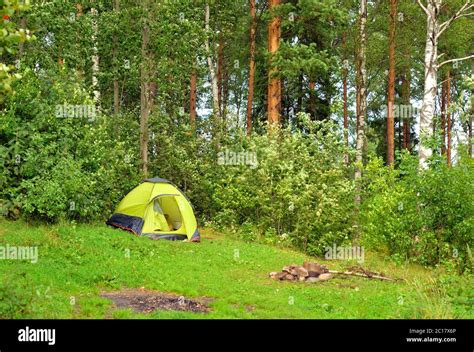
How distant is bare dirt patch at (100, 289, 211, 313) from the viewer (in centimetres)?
1049

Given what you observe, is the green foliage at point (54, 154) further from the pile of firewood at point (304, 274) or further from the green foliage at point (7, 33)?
the green foliage at point (7, 33)

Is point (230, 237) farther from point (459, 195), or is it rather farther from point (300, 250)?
point (459, 195)

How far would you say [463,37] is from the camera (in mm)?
31672

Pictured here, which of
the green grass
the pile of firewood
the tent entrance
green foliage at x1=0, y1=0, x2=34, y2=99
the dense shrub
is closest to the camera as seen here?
green foliage at x1=0, y1=0, x2=34, y2=99

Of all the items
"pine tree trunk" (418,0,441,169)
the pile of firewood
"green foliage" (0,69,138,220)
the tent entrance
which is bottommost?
the pile of firewood

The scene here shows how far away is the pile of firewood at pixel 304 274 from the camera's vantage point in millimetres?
13805

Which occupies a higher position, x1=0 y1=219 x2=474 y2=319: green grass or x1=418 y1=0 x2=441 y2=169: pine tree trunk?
x1=418 y1=0 x2=441 y2=169: pine tree trunk

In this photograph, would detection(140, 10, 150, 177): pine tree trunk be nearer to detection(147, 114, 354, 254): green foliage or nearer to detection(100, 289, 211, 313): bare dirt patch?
detection(147, 114, 354, 254): green foliage

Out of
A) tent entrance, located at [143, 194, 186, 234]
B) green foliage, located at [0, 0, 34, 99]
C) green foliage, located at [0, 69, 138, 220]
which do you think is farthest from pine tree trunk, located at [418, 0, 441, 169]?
green foliage, located at [0, 0, 34, 99]

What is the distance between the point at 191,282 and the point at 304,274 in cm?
284

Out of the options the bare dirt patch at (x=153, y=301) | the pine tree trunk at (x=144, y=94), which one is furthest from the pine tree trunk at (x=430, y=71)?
the bare dirt patch at (x=153, y=301)

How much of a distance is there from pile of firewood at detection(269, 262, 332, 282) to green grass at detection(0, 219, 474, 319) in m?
0.28

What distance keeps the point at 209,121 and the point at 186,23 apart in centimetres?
490
